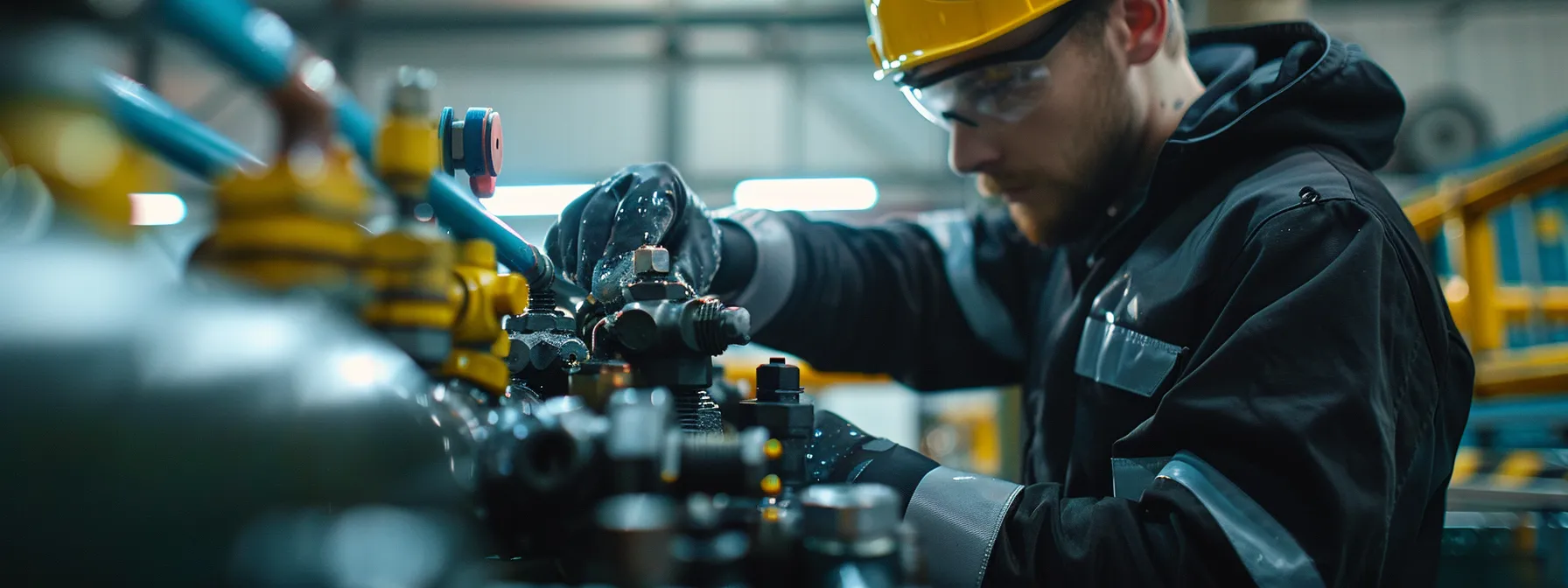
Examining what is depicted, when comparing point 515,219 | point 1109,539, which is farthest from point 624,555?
point 515,219

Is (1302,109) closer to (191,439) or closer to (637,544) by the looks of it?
(637,544)

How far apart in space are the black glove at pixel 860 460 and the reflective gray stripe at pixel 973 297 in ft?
1.73

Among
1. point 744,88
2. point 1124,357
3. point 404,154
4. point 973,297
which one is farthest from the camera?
point 744,88

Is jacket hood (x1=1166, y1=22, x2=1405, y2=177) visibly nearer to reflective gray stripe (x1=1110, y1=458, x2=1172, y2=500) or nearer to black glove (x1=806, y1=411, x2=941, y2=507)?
reflective gray stripe (x1=1110, y1=458, x2=1172, y2=500)

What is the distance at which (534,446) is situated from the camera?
420mm

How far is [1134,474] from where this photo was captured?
2.93 ft

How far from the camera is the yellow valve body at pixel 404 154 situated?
409 mm

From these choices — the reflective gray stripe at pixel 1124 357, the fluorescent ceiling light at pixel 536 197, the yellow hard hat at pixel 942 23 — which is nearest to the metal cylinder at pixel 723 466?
the reflective gray stripe at pixel 1124 357

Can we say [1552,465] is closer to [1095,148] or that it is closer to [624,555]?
[1095,148]

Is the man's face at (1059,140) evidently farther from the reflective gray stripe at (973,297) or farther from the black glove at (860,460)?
the black glove at (860,460)

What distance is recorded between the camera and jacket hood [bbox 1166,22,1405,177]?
1.02 m

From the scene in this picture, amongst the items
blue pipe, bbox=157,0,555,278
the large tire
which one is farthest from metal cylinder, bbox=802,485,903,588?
the large tire

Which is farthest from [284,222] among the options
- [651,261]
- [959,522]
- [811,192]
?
[811,192]

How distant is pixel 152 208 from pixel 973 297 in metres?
1.16
